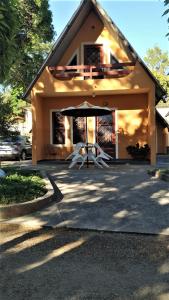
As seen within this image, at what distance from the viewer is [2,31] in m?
8.80

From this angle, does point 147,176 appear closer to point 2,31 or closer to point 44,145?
point 2,31

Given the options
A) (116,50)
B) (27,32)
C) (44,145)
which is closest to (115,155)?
(44,145)

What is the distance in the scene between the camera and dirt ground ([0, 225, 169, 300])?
13.0 feet

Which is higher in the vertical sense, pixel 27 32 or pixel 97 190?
pixel 27 32

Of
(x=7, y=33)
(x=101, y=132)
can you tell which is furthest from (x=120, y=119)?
(x=7, y=33)

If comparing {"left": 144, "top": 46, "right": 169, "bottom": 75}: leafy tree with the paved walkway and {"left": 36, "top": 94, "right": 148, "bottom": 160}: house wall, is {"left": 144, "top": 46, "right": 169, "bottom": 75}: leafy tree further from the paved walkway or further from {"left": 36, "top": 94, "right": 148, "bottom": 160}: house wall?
the paved walkway

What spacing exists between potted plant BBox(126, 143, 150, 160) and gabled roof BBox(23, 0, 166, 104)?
2478mm

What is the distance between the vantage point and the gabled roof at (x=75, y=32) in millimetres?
17188

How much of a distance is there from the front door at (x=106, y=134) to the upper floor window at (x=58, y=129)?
1.71m

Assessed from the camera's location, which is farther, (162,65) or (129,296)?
(162,65)

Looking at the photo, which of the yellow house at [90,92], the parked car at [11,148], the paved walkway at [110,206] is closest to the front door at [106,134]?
the yellow house at [90,92]

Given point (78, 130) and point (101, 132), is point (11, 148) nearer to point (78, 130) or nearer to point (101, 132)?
point (78, 130)

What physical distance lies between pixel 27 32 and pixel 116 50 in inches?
347

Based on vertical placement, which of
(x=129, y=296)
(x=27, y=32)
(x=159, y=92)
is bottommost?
(x=129, y=296)
